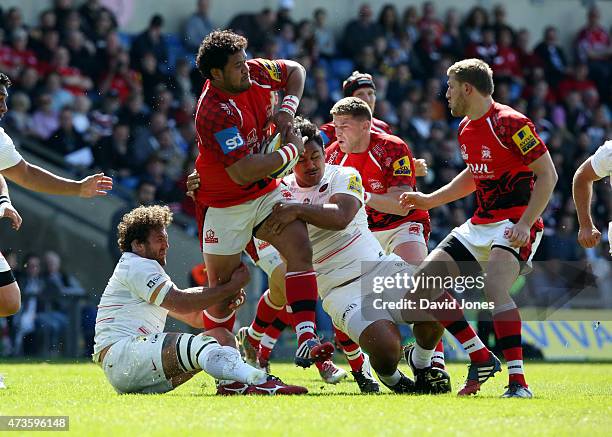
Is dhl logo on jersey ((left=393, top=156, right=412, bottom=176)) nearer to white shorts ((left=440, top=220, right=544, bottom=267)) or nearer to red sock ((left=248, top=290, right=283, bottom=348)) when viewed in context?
white shorts ((left=440, top=220, right=544, bottom=267))

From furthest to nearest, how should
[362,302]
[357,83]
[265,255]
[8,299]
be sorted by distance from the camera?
1. [357,83]
2. [265,255]
3. [8,299]
4. [362,302]

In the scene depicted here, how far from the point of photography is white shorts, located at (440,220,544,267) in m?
7.75

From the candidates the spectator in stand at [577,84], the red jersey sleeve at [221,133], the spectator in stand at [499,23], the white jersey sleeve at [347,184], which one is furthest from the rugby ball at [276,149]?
the spectator in stand at [577,84]

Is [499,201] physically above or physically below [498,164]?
below

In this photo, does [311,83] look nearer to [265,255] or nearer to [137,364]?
[265,255]

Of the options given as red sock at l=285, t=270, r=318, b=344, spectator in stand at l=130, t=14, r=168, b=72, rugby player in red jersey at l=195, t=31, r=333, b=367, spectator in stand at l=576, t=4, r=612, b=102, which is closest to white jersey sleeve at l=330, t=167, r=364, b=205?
rugby player in red jersey at l=195, t=31, r=333, b=367

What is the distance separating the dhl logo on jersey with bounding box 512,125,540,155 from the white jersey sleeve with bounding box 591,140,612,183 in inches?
25.1

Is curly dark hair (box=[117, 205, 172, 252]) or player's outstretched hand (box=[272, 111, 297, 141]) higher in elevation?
player's outstretched hand (box=[272, 111, 297, 141])

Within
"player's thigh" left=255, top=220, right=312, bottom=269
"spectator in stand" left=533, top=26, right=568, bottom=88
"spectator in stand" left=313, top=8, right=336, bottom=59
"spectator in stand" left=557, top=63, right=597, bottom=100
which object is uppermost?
"spectator in stand" left=313, top=8, right=336, bottom=59

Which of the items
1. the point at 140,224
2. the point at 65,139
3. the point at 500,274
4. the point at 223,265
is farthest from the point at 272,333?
the point at 65,139

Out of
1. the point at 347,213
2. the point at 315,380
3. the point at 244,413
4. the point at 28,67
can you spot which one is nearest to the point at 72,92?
the point at 28,67

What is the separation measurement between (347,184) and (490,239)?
112 cm

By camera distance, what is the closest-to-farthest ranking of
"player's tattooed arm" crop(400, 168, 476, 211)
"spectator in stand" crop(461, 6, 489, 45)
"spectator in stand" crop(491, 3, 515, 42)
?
"player's tattooed arm" crop(400, 168, 476, 211)
"spectator in stand" crop(461, 6, 489, 45)
"spectator in stand" crop(491, 3, 515, 42)

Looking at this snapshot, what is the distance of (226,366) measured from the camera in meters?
7.18
